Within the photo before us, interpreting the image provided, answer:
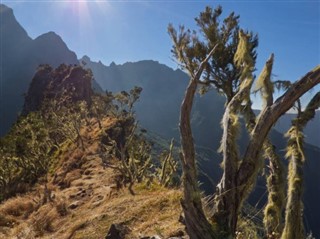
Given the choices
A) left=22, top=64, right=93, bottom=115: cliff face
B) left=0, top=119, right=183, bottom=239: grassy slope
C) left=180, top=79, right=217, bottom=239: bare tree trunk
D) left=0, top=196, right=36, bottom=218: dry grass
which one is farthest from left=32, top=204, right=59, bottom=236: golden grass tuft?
left=22, top=64, right=93, bottom=115: cliff face

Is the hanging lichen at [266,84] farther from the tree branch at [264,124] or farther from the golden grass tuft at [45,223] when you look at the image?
the golden grass tuft at [45,223]

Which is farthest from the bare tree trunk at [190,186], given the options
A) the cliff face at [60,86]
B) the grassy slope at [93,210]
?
the cliff face at [60,86]

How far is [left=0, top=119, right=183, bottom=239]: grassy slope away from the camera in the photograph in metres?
10.8

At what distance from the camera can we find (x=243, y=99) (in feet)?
23.1

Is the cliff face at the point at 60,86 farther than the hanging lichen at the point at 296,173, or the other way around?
the cliff face at the point at 60,86

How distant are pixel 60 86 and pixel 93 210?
276 feet

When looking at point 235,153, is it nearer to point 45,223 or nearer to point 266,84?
point 266,84

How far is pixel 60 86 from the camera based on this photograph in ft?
313

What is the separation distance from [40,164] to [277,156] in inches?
1221

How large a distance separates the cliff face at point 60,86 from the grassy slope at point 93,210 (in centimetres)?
5397

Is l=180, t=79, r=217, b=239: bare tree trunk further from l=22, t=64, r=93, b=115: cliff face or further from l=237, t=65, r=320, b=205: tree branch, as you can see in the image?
l=22, t=64, r=93, b=115: cliff face

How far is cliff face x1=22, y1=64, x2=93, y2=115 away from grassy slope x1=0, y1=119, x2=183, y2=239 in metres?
54.0

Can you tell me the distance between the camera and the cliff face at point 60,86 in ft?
278

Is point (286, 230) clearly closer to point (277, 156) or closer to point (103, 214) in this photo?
point (277, 156)
